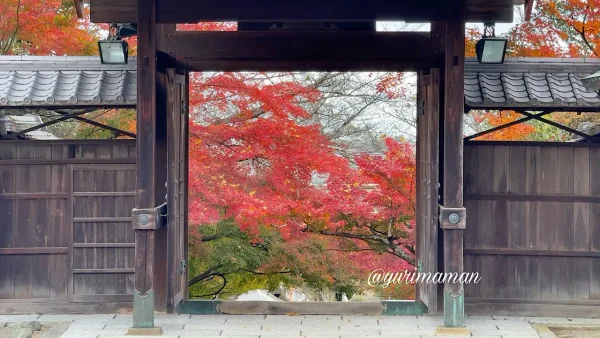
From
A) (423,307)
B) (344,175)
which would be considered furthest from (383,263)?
(423,307)

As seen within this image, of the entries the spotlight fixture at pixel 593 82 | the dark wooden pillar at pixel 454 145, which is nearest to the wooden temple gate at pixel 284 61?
the dark wooden pillar at pixel 454 145

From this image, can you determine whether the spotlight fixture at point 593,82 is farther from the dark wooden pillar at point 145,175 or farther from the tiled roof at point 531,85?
the dark wooden pillar at point 145,175

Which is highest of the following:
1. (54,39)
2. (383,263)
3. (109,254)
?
(54,39)

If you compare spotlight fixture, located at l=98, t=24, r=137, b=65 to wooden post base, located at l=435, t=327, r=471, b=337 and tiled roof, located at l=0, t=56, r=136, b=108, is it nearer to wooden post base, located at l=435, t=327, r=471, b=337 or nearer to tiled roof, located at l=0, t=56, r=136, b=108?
tiled roof, located at l=0, t=56, r=136, b=108

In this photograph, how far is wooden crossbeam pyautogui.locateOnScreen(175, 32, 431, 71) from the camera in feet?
21.8

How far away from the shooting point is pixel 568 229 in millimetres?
6863

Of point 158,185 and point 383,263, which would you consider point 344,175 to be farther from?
point 158,185

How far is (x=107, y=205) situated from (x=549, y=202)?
4.67 metres

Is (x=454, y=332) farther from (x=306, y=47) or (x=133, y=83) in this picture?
(x=133, y=83)

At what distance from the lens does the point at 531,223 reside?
6.88 meters

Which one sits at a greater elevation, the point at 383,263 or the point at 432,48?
the point at 432,48

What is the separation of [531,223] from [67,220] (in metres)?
4.91

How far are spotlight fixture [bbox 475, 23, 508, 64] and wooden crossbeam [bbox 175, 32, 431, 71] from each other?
0.53 m

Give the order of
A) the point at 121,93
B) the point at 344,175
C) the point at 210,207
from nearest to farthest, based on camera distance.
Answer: the point at 121,93
the point at 210,207
the point at 344,175
